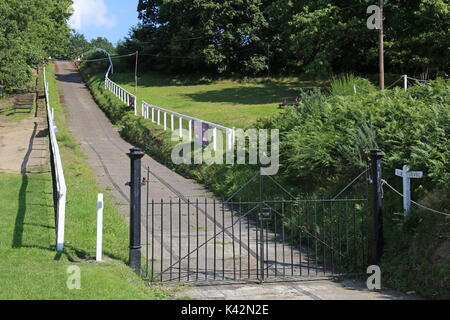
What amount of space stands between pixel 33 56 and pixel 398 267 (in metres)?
44.0

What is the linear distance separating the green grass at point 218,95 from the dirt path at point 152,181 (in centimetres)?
465

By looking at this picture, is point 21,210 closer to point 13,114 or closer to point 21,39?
point 13,114

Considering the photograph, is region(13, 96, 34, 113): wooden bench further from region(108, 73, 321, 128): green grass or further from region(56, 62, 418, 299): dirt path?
region(108, 73, 321, 128): green grass

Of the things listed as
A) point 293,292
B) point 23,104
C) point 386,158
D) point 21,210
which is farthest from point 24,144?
point 293,292

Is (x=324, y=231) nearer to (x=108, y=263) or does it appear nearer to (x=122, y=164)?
(x=108, y=263)

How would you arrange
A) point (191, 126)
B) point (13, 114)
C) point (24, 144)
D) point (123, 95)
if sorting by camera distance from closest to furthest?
point (191, 126)
point (24, 144)
point (13, 114)
point (123, 95)

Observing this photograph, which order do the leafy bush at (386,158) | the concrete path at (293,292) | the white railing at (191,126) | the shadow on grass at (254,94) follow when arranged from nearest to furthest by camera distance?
the concrete path at (293,292) → the leafy bush at (386,158) → the white railing at (191,126) → the shadow on grass at (254,94)

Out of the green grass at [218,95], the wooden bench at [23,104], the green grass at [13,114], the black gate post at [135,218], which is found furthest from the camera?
the wooden bench at [23,104]

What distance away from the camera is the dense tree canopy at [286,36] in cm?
3134

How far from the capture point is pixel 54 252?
829 centimetres

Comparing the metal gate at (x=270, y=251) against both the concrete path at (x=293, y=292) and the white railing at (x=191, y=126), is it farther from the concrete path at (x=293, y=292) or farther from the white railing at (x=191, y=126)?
the white railing at (x=191, y=126)

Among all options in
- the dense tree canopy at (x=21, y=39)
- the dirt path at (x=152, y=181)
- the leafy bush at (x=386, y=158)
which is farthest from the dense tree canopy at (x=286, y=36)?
the leafy bush at (x=386, y=158)

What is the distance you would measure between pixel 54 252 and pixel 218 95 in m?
34.8

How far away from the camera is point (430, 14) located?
1125 inches
